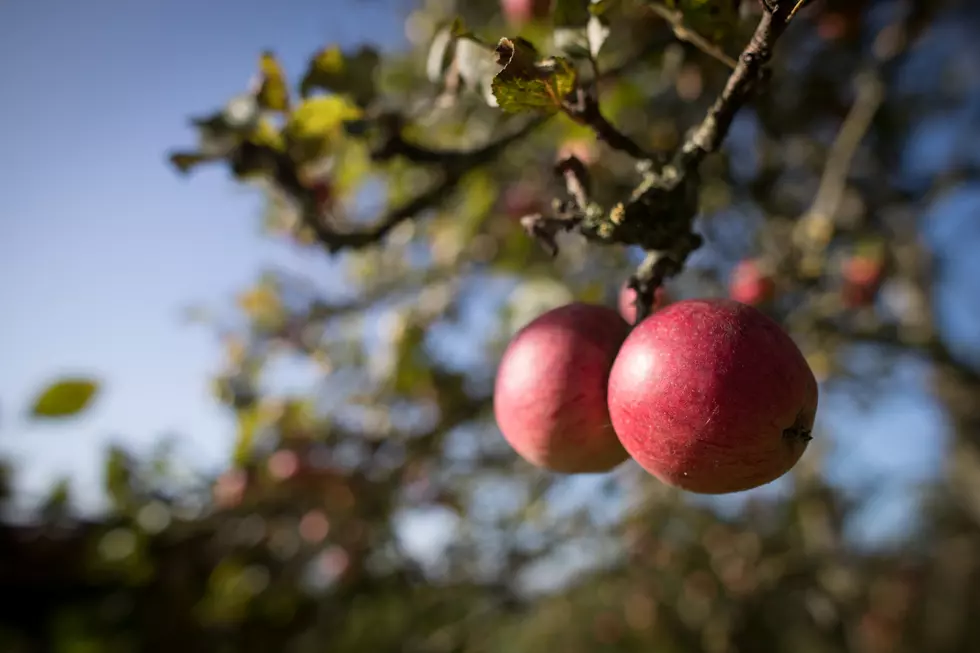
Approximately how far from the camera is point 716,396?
833 mm

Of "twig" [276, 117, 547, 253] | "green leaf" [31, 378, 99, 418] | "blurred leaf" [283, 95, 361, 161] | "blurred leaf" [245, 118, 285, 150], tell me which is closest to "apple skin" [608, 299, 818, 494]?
"twig" [276, 117, 547, 253]

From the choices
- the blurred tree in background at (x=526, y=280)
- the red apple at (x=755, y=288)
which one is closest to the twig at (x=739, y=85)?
the blurred tree in background at (x=526, y=280)

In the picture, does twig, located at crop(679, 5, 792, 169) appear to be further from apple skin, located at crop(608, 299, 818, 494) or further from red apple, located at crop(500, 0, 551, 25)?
red apple, located at crop(500, 0, 551, 25)

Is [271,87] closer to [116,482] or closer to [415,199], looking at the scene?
[415,199]

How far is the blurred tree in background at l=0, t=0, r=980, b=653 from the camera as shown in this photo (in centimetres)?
127

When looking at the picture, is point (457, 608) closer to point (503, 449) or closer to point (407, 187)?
point (503, 449)

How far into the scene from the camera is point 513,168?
3.20 metres

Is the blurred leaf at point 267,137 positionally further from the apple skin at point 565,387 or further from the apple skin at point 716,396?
the apple skin at point 716,396

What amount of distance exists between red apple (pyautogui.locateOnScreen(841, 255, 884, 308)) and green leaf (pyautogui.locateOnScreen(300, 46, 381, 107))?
2.42 m

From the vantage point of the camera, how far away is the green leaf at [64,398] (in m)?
2.28

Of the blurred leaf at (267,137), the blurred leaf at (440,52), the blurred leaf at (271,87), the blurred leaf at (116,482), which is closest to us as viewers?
the blurred leaf at (440,52)

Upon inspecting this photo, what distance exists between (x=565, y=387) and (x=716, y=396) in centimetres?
26

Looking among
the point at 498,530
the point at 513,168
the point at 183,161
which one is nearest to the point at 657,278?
the point at 183,161

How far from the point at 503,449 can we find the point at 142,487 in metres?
1.91
